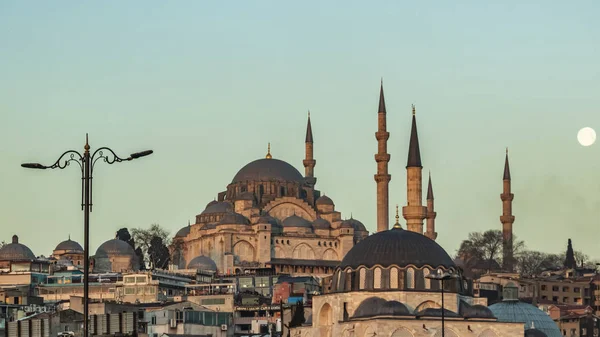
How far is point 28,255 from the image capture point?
122m

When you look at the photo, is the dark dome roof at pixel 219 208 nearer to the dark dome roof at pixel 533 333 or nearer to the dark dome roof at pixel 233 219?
the dark dome roof at pixel 233 219

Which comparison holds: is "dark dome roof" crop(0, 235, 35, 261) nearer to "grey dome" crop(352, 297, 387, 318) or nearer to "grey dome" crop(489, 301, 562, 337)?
"grey dome" crop(489, 301, 562, 337)

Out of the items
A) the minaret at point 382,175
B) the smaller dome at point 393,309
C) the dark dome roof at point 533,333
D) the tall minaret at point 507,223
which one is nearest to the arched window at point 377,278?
the smaller dome at point 393,309

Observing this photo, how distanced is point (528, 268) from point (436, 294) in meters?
66.0

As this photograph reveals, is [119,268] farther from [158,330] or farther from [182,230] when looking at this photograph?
[158,330]

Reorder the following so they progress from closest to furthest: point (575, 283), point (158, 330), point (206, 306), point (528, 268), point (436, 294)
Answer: point (436, 294)
point (158, 330)
point (206, 306)
point (575, 283)
point (528, 268)

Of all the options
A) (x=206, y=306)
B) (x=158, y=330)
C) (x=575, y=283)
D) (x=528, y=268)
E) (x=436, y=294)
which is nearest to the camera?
(x=436, y=294)

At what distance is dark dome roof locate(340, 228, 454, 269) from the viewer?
6881 cm

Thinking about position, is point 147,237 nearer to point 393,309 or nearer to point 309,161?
point 309,161

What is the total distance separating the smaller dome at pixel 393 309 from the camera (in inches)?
2554

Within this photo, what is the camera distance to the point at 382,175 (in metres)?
108

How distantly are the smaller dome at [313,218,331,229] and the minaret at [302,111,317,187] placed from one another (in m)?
7.05

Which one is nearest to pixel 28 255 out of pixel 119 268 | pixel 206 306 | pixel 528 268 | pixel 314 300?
pixel 119 268

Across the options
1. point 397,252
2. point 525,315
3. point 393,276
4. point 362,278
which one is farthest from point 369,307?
point 525,315
